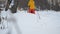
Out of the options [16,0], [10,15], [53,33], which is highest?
[16,0]

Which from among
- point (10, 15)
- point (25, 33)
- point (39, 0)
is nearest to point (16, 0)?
point (10, 15)

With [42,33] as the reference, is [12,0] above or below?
above

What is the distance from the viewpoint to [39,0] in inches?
62.6

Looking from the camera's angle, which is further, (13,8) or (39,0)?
(39,0)

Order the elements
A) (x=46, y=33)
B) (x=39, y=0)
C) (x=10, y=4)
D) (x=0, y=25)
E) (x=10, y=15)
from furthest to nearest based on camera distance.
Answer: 1. (x=0, y=25)
2. (x=46, y=33)
3. (x=39, y=0)
4. (x=10, y=15)
5. (x=10, y=4)

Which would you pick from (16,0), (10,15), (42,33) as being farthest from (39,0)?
(16,0)

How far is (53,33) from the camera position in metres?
1.72

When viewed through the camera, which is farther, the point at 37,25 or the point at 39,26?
the point at 37,25

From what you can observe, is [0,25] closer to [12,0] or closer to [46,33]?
[46,33]

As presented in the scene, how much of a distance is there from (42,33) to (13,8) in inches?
29.4

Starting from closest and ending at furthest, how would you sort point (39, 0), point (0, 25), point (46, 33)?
point (39, 0) → point (46, 33) → point (0, 25)

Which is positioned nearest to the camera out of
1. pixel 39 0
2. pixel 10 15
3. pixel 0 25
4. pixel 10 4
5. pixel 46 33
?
pixel 10 4

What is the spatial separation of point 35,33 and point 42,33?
0.22 feet

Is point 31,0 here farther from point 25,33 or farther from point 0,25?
point 0,25
